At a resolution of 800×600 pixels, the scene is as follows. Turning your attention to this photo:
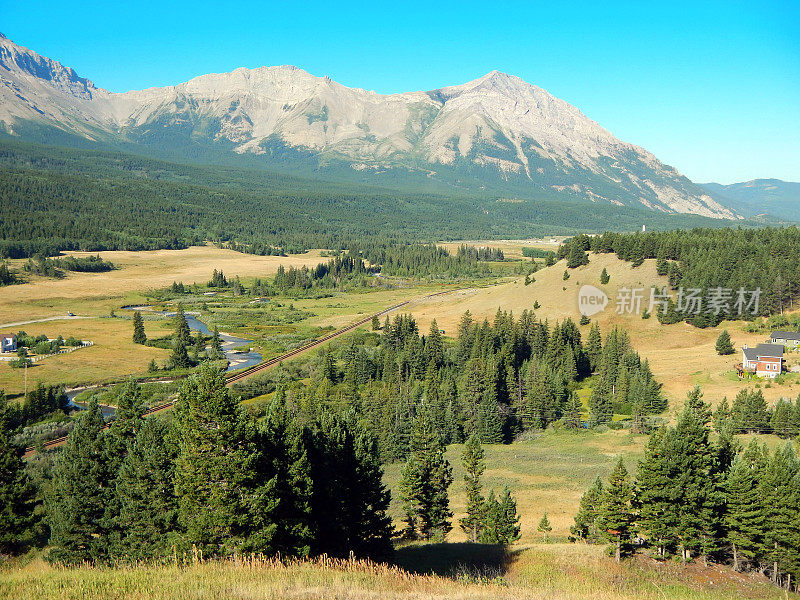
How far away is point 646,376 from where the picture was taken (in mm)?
93562

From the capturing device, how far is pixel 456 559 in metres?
35.3

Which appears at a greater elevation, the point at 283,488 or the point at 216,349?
the point at 283,488

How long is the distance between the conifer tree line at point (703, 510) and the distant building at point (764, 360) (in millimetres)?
58223

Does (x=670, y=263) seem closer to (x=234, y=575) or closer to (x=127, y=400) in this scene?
(x=127, y=400)

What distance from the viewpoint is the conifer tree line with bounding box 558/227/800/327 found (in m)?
124

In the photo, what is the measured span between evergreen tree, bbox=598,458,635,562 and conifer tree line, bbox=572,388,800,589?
0.19ft

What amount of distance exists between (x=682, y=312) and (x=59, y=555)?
120528 mm

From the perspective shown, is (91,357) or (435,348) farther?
(91,357)

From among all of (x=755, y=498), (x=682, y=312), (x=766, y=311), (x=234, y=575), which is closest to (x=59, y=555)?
(x=234, y=575)

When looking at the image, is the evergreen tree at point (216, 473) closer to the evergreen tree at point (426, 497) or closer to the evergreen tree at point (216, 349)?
the evergreen tree at point (426, 497)

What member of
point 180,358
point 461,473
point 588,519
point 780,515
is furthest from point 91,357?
point 780,515

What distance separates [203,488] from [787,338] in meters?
105

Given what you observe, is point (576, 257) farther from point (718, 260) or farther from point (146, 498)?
point (146, 498)

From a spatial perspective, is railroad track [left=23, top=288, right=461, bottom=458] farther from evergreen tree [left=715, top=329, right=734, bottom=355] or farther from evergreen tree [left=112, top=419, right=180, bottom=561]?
evergreen tree [left=715, top=329, right=734, bottom=355]
